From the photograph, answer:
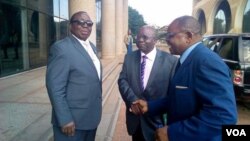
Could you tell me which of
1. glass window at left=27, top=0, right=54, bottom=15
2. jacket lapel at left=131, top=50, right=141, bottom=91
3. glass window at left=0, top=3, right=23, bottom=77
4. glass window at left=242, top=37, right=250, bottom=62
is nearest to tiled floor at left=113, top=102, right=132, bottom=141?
jacket lapel at left=131, top=50, right=141, bottom=91

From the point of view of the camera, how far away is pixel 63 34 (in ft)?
57.9

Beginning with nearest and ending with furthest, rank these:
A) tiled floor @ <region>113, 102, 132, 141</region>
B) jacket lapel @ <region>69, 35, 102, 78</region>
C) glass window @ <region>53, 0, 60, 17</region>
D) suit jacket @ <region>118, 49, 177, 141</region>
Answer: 1. jacket lapel @ <region>69, 35, 102, 78</region>
2. suit jacket @ <region>118, 49, 177, 141</region>
3. tiled floor @ <region>113, 102, 132, 141</region>
4. glass window @ <region>53, 0, 60, 17</region>

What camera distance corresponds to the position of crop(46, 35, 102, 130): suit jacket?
9.33ft

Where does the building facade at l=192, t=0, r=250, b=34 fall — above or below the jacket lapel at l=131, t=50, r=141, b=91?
above

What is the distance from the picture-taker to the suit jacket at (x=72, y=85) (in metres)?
2.84

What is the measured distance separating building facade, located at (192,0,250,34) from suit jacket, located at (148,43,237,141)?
106 feet

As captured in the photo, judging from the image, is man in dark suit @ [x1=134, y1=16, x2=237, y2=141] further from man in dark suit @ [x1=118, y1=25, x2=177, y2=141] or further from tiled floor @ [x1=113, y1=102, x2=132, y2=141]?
tiled floor @ [x1=113, y1=102, x2=132, y2=141]

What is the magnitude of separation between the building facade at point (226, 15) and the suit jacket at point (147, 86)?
3106cm

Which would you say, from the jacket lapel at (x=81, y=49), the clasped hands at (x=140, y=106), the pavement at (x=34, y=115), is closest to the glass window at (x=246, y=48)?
the pavement at (x=34, y=115)

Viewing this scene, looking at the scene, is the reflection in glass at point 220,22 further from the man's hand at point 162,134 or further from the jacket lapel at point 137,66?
the man's hand at point 162,134

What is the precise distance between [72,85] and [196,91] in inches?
53.3

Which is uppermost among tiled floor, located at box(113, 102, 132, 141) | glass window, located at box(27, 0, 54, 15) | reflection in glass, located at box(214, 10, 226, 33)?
reflection in glass, located at box(214, 10, 226, 33)

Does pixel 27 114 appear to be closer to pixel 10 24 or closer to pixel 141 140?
pixel 141 140

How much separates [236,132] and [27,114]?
186 inches
